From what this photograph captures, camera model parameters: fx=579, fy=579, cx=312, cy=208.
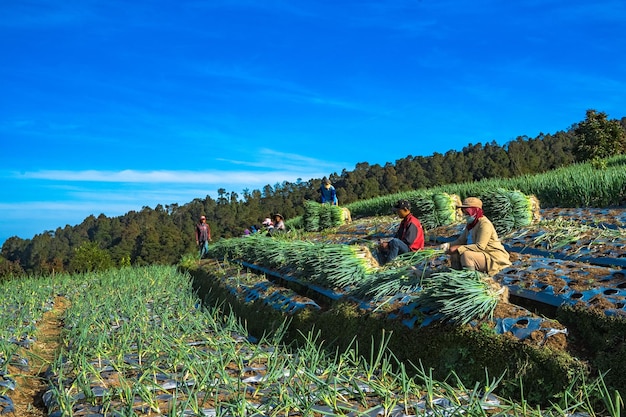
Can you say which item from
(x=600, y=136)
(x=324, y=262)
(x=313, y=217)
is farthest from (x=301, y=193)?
(x=324, y=262)

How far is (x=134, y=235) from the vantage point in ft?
178

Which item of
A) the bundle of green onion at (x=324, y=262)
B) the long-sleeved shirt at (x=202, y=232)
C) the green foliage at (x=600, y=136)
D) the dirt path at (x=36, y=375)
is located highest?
the green foliage at (x=600, y=136)

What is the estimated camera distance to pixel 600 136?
3161 centimetres

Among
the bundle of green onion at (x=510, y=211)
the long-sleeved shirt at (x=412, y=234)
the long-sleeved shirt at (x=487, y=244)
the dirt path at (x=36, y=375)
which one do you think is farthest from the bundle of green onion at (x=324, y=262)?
the bundle of green onion at (x=510, y=211)

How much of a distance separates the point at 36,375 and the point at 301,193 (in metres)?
49.6

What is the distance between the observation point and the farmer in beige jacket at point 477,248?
17.7ft

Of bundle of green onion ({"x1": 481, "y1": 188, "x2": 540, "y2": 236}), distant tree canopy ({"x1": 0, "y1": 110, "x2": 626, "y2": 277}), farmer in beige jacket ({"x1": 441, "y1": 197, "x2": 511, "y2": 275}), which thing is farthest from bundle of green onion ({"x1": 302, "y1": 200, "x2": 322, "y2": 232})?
distant tree canopy ({"x1": 0, "y1": 110, "x2": 626, "y2": 277})

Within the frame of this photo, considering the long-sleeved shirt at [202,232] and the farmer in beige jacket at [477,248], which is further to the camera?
the long-sleeved shirt at [202,232]

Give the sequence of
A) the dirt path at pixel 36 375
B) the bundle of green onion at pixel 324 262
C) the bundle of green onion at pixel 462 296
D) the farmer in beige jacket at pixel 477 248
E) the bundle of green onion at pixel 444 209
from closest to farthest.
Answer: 1. the dirt path at pixel 36 375
2. the bundle of green onion at pixel 462 296
3. the farmer in beige jacket at pixel 477 248
4. the bundle of green onion at pixel 324 262
5. the bundle of green onion at pixel 444 209

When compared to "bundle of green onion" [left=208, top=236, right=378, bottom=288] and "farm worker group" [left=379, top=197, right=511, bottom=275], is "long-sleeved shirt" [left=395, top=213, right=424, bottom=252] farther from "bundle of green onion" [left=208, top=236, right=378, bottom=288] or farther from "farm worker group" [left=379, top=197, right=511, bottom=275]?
"farm worker group" [left=379, top=197, right=511, bottom=275]

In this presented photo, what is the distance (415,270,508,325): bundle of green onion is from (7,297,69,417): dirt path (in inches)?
117

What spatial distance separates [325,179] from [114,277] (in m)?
6.27

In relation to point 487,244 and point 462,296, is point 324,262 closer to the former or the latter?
point 487,244

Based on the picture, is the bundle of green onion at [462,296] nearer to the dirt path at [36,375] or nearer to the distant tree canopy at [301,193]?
the dirt path at [36,375]
